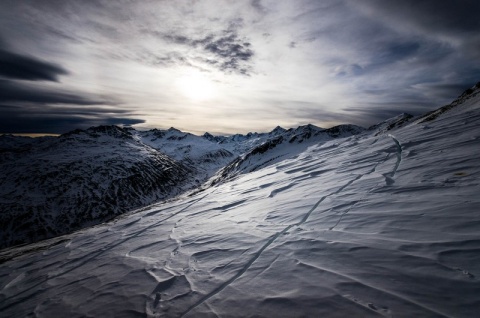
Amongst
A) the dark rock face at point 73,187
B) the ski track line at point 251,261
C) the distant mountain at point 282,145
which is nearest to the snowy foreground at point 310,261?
the ski track line at point 251,261

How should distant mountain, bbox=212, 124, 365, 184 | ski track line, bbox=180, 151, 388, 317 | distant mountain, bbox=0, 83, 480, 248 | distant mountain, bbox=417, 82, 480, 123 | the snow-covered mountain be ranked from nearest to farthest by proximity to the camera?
ski track line, bbox=180, 151, 388, 317, distant mountain, bbox=417, 82, 480, 123, distant mountain, bbox=0, 83, 480, 248, the snow-covered mountain, distant mountain, bbox=212, 124, 365, 184

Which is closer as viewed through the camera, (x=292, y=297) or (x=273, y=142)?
(x=292, y=297)

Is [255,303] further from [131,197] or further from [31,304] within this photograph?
[131,197]

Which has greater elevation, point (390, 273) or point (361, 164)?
point (361, 164)

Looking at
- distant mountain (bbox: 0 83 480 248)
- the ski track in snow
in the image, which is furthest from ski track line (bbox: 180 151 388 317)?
distant mountain (bbox: 0 83 480 248)

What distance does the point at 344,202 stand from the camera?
532 cm

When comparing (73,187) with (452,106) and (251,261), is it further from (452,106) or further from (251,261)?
(452,106)

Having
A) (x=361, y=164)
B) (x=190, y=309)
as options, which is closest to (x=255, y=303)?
(x=190, y=309)

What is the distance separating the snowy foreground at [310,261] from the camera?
2.46 metres

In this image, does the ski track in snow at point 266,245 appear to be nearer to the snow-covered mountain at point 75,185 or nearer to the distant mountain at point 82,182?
the distant mountain at point 82,182

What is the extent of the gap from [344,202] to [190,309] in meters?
4.12

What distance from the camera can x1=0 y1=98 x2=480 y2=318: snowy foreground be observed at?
246cm

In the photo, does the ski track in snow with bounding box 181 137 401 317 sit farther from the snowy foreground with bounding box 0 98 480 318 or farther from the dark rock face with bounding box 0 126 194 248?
the dark rock face with bounding box 0 126 194 248

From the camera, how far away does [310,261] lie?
3.36 meters
